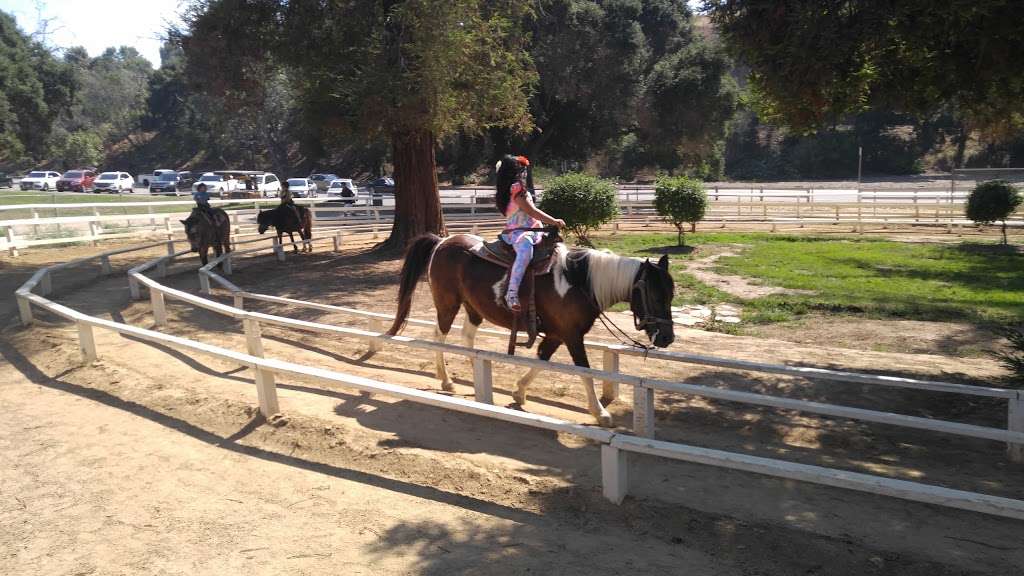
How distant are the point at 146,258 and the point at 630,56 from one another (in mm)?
23288

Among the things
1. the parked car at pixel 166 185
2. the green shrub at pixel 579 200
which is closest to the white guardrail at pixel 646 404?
the green shrub at pixel 579 200

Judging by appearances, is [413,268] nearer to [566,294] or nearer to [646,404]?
[566,294]

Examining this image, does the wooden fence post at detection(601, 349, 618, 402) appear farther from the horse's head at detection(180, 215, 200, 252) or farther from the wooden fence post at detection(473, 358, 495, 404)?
the horse's head at detection(180, 215, 200, 252)

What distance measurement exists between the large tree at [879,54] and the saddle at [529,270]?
11.6 feet

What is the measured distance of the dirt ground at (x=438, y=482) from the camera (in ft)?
13.1

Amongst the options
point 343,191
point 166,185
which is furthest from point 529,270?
point 166,185

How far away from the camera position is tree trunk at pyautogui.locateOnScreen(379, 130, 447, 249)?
17.7m

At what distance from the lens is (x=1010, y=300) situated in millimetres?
11617

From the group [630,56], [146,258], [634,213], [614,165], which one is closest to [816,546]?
[146,258]

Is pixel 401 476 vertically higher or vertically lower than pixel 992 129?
lower

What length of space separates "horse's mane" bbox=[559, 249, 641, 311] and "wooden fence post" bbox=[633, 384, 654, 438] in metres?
0.86

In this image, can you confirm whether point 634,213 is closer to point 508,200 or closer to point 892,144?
point 508,200

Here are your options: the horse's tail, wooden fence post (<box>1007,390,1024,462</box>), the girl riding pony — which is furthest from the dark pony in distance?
wooden fence post (<box>1007,390,1024,462</box>)

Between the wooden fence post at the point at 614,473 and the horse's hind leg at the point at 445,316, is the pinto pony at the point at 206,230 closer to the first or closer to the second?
the horse's hind leg at the point at 445,316
